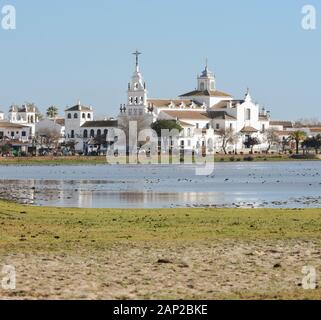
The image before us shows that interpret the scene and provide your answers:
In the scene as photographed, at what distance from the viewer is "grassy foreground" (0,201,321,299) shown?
17.0 meters

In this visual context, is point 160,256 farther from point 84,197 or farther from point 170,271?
point 84,197

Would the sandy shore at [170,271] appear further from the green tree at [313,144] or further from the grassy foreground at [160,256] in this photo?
the green tree at [313,144]

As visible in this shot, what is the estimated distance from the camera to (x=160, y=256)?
826 inches

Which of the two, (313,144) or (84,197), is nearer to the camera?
(84,197)

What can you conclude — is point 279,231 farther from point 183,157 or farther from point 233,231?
point 183,157

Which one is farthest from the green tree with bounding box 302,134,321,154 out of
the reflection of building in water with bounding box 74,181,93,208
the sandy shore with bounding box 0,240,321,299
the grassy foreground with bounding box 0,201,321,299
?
the sandy shore with bounding box 0,240,321,299

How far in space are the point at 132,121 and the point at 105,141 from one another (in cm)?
709

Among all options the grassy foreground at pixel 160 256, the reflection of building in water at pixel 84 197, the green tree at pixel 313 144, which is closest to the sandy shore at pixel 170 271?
the grassy foreground at pixel 160 256

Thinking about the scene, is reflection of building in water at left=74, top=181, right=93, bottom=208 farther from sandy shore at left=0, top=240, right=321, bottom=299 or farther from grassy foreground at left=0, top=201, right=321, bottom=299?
sandy shore at left=0, top=240, right=321, bottom=299

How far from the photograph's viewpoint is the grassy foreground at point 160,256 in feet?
55.9

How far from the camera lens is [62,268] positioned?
1927 cm

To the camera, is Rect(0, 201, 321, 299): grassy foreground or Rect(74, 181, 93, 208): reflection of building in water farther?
Rect(74, 181, 93, 208): reflection of building in water

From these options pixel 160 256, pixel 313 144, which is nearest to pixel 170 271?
pixel 160 256
